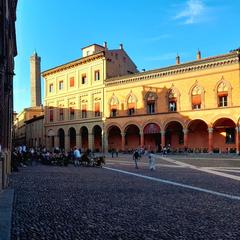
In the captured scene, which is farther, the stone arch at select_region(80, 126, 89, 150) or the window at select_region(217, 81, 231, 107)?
the stone arch at select_region(80, 126, 89, 150)

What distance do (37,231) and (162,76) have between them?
39.5 metres

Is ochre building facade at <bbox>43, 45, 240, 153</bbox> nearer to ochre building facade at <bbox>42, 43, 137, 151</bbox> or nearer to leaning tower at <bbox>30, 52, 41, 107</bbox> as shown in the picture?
ochre building facade at <bbox>42, 43, 137, 151</bbox>

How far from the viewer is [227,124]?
4144 centimetres

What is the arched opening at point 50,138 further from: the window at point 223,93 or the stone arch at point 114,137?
the window at point 223,93

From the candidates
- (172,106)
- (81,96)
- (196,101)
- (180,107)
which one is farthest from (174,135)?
(81,96)

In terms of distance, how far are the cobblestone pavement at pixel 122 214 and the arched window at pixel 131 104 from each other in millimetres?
35125

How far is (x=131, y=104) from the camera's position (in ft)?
159

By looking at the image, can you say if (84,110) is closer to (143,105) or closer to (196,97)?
(143,105)

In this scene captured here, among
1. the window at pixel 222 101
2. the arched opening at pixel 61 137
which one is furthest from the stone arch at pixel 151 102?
the arched opening at pixel 61 137

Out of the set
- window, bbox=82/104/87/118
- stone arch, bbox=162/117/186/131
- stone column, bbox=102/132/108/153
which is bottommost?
stone column, bbox=102/132/108/153

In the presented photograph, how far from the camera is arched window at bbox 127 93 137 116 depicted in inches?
1897

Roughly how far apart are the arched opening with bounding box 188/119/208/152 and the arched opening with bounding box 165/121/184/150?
1368mm

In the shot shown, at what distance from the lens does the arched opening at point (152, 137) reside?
45781 mm

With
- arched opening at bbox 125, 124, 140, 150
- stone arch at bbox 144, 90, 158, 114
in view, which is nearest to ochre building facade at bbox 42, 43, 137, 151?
arched opening at bbox 125, 124, 140, 150
